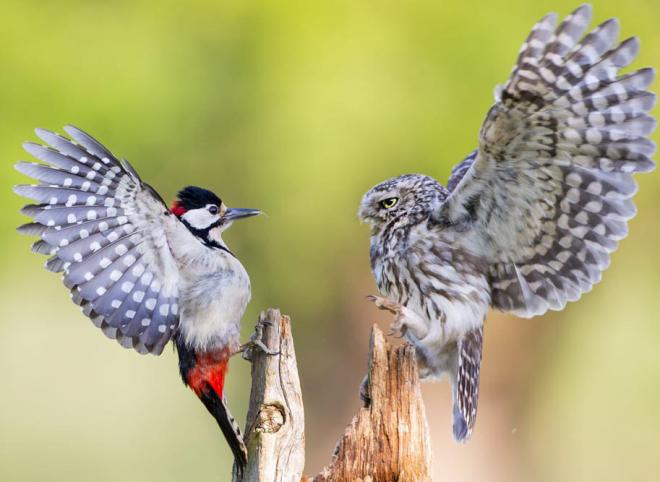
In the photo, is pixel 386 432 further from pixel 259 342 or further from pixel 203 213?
pixel 203 213

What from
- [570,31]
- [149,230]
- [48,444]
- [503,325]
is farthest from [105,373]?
[570,31]

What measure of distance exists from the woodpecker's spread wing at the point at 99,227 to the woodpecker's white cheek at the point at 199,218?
41 centimetres

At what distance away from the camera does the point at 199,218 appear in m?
5.91

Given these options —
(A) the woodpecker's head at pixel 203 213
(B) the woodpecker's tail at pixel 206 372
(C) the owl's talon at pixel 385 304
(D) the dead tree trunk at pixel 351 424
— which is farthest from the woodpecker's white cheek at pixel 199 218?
(C) the owl's talon at pixel 385 304

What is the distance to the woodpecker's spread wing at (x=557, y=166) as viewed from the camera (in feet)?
17.4

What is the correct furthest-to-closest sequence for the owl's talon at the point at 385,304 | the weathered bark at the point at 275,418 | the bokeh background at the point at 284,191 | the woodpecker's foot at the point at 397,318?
the bokeh background at the point at 284,191
the woodpecker's foot at the point at 397,318
the owl's talon at the point at 385,304
the weathered bark at the point at 275,418

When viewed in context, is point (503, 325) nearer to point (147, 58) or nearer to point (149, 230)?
point (147, 58)

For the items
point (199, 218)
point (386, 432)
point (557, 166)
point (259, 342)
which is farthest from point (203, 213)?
point (557, 166)

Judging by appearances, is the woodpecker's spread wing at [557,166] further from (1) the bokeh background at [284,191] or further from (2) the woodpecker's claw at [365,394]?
(1) the bokeh background at [284,191]

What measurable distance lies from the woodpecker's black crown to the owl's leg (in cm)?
101


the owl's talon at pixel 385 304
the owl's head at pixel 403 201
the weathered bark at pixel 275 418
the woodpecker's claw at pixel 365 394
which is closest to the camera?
the weathered bark at pixel 275 418

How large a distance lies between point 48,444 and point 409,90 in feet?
17.8

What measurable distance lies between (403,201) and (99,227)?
179cm

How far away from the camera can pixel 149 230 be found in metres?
5.41
